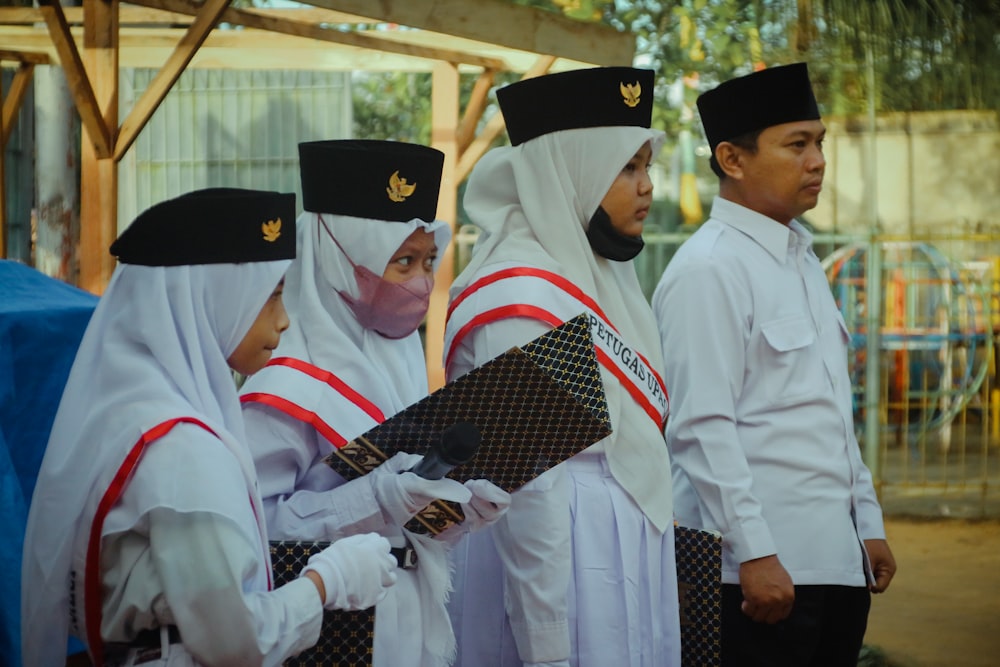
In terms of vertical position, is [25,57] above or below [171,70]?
above

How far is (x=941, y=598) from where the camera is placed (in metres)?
7.46

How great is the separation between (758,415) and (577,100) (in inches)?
36.8

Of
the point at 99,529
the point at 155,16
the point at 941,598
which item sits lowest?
the point at 941,598

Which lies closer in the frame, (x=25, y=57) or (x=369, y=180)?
(x=369, y=180)

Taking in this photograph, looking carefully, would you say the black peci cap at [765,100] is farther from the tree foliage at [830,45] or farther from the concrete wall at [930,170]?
the concrete wall at [930,170]

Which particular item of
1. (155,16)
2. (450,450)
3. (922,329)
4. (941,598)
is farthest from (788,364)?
(922,329)

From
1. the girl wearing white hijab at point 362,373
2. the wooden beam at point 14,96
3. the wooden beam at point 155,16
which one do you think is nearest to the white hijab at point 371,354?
the girl wearing white hijab at point 362,373

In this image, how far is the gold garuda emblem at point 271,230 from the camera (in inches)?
91.1

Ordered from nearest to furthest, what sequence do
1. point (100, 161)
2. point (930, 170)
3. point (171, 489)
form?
point (171, 489) < point (100, 161) < point (930, 170)

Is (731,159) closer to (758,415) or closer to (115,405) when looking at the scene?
(758,415)

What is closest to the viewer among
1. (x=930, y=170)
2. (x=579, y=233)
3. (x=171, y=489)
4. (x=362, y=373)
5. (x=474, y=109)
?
(x=171, y=489)

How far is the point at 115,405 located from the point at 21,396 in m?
0.97

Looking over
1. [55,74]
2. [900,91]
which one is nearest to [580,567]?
[55,74]

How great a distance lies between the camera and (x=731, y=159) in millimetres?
3631
